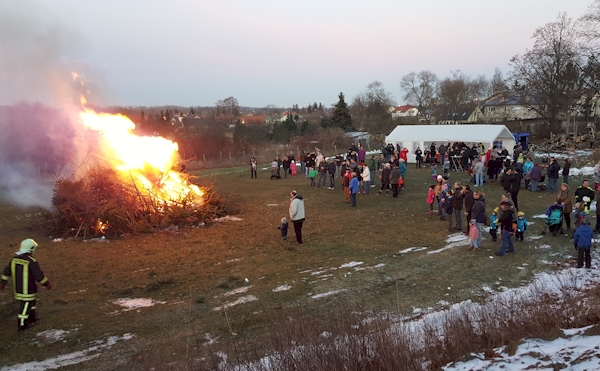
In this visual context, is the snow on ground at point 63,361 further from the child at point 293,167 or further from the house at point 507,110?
the house at point 507,110

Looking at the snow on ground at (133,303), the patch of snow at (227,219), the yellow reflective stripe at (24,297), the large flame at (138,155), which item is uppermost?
the large flame at (138,155)

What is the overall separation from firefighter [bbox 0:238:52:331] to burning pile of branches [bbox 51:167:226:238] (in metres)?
5.71

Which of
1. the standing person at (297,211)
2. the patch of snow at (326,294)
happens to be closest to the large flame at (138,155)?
the standing person at (297,211)

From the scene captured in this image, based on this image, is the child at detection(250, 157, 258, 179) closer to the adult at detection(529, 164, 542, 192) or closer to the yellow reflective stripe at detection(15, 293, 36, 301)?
the adult at detection(529, 164, 542, 192)

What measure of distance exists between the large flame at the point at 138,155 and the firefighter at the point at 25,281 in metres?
7.42

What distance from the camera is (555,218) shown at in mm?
11242

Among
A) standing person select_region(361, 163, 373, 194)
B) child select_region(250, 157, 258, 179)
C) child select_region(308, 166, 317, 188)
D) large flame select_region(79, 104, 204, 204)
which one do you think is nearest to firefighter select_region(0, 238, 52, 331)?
large flame select_region(79, 104, 204, 204)

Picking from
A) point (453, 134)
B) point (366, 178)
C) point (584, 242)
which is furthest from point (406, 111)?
point (584, 242)

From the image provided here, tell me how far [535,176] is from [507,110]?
4687 centimetres

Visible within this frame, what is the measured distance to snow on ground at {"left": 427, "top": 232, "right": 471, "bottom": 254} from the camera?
1076 cm

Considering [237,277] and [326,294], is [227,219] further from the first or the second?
[326,294]

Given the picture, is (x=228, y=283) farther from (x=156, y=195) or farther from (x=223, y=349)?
(x=156, y=195)

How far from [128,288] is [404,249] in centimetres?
676

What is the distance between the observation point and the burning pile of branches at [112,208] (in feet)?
42.9
